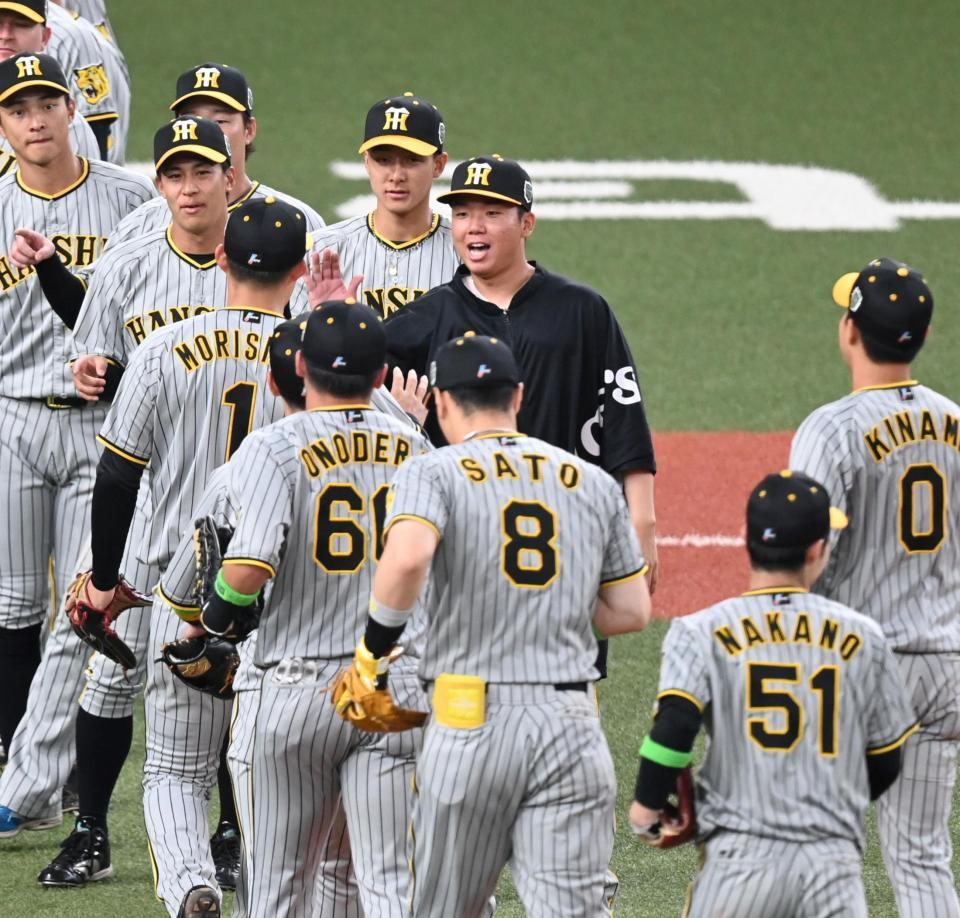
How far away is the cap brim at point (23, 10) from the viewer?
6.93 m

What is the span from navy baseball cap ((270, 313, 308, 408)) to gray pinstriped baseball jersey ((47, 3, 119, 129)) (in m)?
3.70

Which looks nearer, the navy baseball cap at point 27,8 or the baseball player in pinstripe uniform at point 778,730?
the baseball player in pinstripe uniform at point 778,730

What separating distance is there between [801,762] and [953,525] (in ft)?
2.99

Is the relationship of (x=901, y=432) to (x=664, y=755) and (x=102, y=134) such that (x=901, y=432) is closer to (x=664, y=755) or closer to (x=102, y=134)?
(x=664, y=755)

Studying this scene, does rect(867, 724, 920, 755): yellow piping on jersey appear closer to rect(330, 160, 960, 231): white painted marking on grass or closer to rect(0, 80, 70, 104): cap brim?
rect(0, 80, 70, 104): cap brim

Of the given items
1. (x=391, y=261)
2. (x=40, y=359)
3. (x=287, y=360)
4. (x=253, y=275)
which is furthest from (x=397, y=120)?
(x=287, y=360)

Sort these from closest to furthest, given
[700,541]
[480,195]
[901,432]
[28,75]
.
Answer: [901,432] → [480,195] → [28,75] → [700,541]

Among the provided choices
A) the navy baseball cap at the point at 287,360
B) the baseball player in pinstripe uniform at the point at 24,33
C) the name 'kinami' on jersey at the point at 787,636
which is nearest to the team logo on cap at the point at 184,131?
the navy baseball cap at the point at 287,360

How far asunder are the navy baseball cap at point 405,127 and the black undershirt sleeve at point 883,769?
8.69 feet

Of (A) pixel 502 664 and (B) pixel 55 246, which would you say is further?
(B) pixel 55 246

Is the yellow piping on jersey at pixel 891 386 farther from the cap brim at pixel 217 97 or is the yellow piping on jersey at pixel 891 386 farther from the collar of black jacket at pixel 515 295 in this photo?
the cap brim at pixel 217 97

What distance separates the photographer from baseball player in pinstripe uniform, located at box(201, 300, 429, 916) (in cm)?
420

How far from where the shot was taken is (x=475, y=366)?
158 inches

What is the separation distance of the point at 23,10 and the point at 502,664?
401cm
